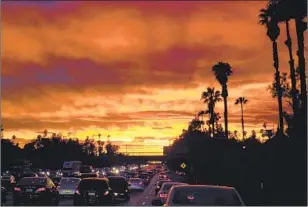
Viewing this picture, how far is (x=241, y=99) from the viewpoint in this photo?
119625 millimetres

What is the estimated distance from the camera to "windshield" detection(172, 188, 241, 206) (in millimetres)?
13164

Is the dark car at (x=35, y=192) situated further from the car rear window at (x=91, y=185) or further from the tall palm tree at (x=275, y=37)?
the tall palm tree at (x=275, y=37)

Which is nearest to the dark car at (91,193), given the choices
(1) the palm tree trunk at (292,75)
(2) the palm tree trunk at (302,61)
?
(2) the palm tree trunk at (302,61)

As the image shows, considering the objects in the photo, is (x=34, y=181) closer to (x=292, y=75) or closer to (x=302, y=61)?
(x=302, y=61)

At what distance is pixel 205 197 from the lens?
1327cm

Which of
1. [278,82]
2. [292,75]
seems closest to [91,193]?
[292,75]

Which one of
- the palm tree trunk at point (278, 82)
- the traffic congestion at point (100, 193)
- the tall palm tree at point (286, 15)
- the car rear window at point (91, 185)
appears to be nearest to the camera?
the traffic congestion at point (100, 193)

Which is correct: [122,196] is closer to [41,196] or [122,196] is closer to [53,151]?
[41,196]

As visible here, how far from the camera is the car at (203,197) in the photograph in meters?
13.2

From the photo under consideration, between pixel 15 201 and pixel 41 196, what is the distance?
193cm

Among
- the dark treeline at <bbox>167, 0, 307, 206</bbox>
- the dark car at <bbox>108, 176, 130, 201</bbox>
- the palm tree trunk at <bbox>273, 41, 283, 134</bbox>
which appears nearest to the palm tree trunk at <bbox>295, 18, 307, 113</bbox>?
the dark treeline at <bbox>167, 0, 307, 206</bbox>

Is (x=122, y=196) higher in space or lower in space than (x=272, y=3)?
lower

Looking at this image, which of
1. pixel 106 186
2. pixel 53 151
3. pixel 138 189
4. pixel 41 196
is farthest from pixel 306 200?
pixel 53 151

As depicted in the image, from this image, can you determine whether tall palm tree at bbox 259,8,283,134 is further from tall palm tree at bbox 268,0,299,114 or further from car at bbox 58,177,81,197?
car at bbox 58,177,81,197
